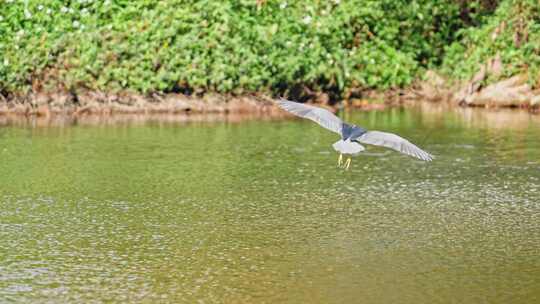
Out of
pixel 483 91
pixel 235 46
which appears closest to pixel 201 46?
pixel 235 46

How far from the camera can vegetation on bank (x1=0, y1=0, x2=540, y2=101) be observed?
713 inches

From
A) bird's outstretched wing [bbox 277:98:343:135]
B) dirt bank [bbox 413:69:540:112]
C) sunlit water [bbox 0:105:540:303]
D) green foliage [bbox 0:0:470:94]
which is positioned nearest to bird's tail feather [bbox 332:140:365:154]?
bird's outstretched wing [bbox 277:98:343:135]

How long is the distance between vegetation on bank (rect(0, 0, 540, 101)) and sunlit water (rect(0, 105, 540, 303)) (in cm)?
313

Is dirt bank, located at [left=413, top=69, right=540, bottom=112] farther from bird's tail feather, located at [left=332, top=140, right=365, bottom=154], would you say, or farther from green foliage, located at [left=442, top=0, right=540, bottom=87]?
bird's tail feather, located at [left=332, top=140, right=365, bottom=154]

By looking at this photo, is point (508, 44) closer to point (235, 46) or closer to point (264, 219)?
point (235, 46)

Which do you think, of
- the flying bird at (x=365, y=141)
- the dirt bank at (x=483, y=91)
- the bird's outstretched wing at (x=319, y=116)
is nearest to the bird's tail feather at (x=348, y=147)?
the flying bird at (x=365, y=141)

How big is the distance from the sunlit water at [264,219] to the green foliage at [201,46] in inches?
122

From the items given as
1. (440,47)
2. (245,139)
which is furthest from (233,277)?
(440,47)

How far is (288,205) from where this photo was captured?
10.2 m

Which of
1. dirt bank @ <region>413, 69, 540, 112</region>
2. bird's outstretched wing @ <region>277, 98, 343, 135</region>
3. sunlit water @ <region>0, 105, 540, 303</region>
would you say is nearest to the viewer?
sunlit water @ <region>0, 105, 540, 303</region>

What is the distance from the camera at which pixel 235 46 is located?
18562 mm

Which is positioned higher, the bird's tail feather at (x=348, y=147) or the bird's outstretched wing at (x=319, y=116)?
the bird's outstretched wing at (x=319, y=116)

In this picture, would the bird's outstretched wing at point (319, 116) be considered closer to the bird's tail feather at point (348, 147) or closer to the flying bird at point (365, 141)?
the flying bird at point (365, 141)

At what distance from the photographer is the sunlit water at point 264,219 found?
7.40 meters
